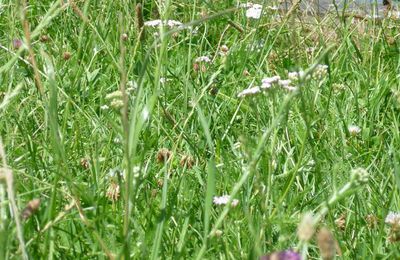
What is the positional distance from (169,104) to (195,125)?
223mm

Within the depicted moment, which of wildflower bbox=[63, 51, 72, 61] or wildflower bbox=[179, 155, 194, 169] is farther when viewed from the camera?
wildflower bbox=[63, 51, 72, 61]

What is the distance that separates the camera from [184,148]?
6.63 ft

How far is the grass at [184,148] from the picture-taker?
1.13 meters

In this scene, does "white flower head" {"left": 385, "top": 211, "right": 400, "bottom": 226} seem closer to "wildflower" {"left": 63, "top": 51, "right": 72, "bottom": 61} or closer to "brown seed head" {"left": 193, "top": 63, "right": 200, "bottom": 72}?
"brown seed head" {"left": 193, "top": 63, "right": 200, "bottom": 72}

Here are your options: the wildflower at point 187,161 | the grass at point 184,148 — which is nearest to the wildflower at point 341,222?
the grass at point 184,148

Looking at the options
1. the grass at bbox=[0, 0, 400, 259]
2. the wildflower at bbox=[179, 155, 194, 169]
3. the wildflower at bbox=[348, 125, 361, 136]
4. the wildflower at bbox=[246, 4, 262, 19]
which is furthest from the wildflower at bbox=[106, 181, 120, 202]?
the wildflower at bbox=[246, 4, 262, 19]

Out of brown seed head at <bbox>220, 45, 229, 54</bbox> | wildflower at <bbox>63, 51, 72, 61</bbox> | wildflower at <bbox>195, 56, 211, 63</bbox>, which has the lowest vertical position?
brown seed head at <bbox>220, 45, 229, 54</bbox>

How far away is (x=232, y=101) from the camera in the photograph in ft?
7.79

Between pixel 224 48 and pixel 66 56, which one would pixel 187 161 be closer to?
pixel 66 56

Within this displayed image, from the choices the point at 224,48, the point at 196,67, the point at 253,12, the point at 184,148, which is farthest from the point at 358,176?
the point at 253,12

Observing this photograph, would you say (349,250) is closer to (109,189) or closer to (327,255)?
(109,189)

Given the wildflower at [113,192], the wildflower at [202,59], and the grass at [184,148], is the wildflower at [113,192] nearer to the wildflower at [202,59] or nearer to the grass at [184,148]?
the grass at [184,148]

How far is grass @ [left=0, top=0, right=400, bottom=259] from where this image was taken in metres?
1.13

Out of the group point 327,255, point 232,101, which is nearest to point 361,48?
point 232,101
